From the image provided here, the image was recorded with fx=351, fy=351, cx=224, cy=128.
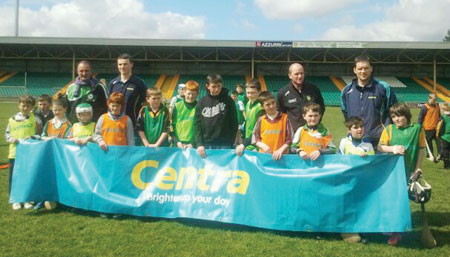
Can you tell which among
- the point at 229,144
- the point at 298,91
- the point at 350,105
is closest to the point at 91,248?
the point at 229,144

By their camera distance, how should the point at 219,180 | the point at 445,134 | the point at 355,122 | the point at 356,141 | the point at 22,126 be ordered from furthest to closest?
the point at 445,134
the point at 22,126
the point at 219,180
the point at 356,141
the point at 355,122

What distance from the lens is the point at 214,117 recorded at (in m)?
4.87

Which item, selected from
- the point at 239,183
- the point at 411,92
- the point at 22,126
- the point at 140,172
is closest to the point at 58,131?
the point at 22,126

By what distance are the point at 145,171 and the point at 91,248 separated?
1.27 m

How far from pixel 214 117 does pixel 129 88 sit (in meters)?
1.56

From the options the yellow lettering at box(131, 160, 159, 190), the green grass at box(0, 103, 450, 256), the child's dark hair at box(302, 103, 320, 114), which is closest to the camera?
the green grass at box(0, 103, 450, 256)

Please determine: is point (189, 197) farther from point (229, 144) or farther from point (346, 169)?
point (346, 169)

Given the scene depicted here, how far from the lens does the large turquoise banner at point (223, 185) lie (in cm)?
408

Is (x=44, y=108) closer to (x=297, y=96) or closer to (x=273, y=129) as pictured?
(x=273, y=129)

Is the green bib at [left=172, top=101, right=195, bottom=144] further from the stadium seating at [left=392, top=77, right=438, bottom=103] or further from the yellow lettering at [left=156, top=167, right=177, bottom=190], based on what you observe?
the stadium seating at [left=392, top=77, right=438, bottom=103]

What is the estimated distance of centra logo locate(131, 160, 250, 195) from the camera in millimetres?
4453

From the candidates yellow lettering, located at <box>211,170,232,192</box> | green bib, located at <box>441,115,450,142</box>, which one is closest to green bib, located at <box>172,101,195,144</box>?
yellow lettering, located at <box>211,170,232,192</box>

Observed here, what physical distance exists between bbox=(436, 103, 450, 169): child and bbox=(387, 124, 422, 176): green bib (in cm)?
567

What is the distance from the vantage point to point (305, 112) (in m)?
4.47
